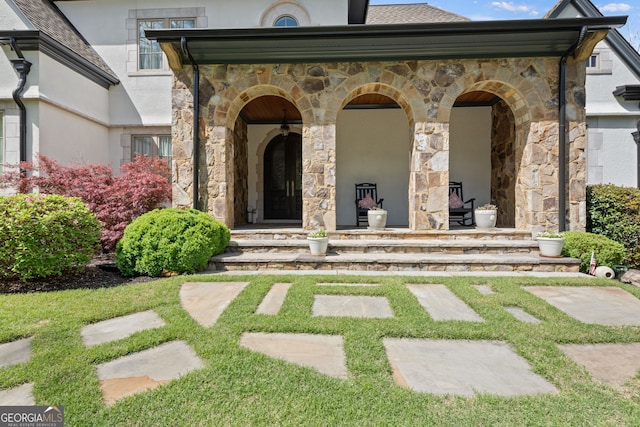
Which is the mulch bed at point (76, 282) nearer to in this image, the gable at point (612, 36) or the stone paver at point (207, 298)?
the stone paver at point (207, 298)

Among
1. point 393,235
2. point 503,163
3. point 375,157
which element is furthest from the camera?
point 375,157

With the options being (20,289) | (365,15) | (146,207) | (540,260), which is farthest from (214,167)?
(365,15)

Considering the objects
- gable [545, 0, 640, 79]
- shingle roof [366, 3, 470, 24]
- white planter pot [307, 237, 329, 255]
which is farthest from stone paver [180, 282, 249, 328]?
gable [545, 0, 640, 79]

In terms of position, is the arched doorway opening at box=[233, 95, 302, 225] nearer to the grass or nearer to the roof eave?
the roof eave

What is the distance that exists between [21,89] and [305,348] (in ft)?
23.4

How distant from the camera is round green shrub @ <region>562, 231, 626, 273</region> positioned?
4.27 metres

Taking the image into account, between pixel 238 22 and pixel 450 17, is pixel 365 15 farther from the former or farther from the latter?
pixel 238 22

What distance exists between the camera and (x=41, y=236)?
12.0ft

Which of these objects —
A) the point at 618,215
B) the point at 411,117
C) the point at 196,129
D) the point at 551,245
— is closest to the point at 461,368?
the point at 551,245

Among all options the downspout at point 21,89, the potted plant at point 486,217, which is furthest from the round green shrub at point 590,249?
the downspout at point 21,89

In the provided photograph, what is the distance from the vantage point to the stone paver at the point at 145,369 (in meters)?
1.68

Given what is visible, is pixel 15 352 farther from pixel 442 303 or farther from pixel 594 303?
pixel 594 303

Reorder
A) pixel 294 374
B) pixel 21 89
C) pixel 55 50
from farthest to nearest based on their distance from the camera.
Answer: pixel 55 50 < pixel 21 89 < pixel 294 374

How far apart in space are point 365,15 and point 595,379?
9.42 m
